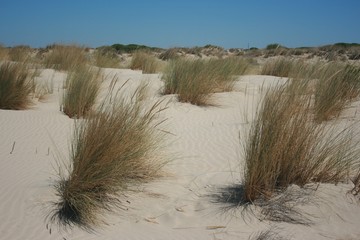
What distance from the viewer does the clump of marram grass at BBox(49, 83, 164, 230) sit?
3.16m

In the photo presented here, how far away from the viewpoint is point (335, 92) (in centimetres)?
645

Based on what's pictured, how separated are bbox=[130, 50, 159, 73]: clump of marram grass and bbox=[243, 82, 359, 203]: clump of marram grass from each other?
434 inches

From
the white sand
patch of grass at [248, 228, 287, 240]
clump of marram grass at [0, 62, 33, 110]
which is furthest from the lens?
clump of marram grass at [0, 62, 33, 110]

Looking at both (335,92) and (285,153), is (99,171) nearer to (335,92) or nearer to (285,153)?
(285,153)

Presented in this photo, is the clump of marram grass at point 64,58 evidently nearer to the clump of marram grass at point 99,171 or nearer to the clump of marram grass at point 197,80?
the clump of marram grass at point 197,80

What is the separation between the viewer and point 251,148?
3.42 metres

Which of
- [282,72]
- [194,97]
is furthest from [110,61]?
[194,97]

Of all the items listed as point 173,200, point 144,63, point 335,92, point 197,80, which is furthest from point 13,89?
point 144,63

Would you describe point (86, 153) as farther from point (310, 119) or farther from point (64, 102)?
point (64, 102)

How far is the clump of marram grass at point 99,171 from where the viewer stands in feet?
10.4

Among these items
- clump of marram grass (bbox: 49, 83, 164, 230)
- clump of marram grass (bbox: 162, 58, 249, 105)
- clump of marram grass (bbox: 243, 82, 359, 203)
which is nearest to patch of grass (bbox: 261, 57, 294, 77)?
clump of marram grass (bbox: 162, 58, 249, 105)

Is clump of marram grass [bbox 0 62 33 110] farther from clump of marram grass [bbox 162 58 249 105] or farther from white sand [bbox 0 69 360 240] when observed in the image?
clump of marram grass [bbox 162 58 249 105]

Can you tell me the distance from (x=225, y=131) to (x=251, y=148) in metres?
2.90

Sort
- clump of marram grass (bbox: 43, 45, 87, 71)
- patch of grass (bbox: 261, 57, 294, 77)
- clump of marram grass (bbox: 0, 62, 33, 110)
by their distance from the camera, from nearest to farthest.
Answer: clump of marram grass (bbox: 0, 62, 33, 110) → patch of grass (bbox: 261, 57, 294, 77) → clump of marram grass (bbox: 43, 45, 87, 71)
